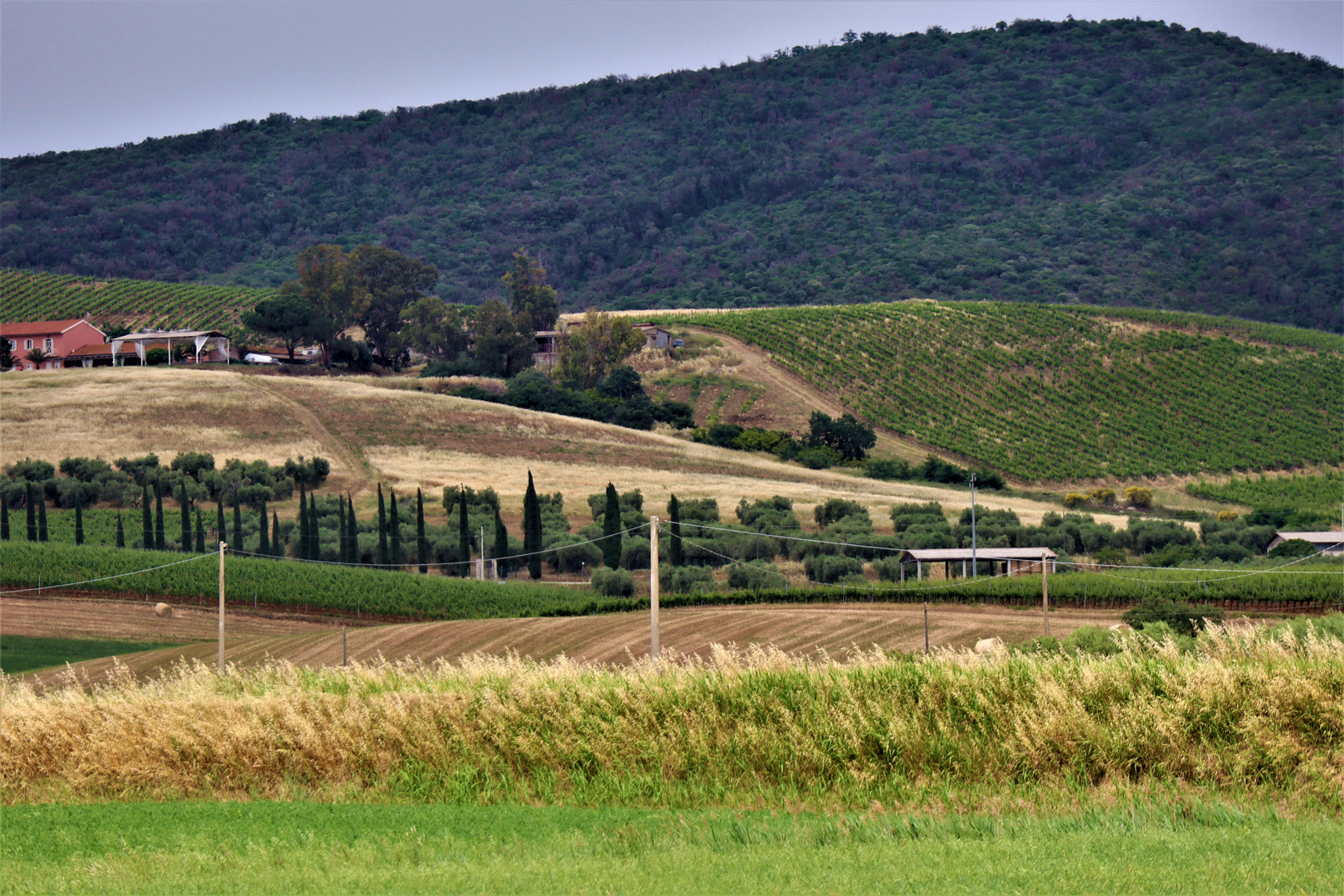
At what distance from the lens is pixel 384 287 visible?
13350 centimetres

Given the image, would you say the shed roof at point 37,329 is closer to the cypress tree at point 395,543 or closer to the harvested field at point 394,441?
the harvested field at point 394,441

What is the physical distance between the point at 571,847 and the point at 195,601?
4173 cm

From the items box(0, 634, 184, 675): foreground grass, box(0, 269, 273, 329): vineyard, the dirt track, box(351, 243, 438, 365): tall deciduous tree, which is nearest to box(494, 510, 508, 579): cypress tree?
the dirt track

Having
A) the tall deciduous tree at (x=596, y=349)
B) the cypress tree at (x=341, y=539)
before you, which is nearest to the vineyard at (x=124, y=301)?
the tall deciduous tree at (x=596, y=349)

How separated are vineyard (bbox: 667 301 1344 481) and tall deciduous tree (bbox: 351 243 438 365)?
2856 cm

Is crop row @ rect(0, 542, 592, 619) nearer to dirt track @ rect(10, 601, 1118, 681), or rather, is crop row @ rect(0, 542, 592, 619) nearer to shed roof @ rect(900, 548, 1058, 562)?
dirt track @ rect(10, 601, 1118, 681)

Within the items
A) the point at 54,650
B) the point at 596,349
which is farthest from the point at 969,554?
the point at 596,349

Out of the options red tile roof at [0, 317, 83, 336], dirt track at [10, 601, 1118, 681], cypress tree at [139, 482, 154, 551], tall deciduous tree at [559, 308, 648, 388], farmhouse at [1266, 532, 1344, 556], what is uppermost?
red tile roof at [0, 317, 83, 336]

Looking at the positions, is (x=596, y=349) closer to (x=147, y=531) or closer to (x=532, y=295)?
(x=532, y=295)

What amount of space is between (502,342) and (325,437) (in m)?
38.9

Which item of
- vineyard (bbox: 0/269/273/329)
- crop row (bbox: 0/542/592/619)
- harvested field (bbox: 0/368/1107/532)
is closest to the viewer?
crop row (bbox: 0/542/592/619)

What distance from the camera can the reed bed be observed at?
13688 mm

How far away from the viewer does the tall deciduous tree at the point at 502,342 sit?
12394 centimetres

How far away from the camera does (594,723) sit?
49.9 feet
